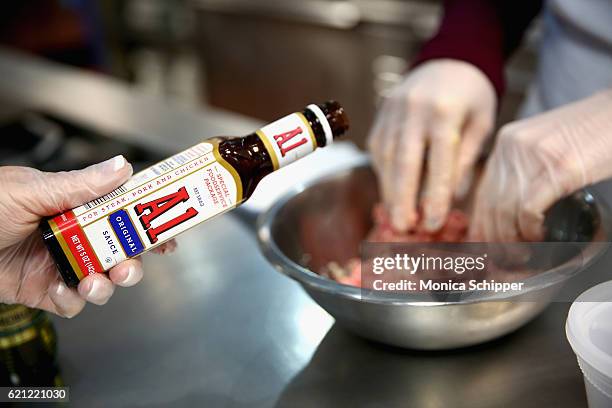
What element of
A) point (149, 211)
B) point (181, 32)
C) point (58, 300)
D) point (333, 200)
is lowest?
point (181, 32)

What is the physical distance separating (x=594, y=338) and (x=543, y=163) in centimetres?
28

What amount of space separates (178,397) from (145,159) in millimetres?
845

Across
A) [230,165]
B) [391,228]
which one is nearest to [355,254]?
[391,228]

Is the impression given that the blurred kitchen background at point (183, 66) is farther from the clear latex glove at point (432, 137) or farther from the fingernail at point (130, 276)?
the fingernail at point (130, 276)

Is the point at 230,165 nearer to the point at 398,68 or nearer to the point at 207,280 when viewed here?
the point at 207,280

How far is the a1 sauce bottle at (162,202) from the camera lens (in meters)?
0.63

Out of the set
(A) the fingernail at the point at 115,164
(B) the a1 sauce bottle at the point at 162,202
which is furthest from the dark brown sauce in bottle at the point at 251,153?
(A) the fingernail at the point at 115,164

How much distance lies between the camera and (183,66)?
360 cm

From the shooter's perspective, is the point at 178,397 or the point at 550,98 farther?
the point at 550,98

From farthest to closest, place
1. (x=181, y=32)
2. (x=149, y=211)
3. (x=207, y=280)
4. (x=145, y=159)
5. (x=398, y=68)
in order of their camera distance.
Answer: (x=181, y=32) → (x=398, y=68) → (x=145, y=159) → (x=207, y=280) → (x=149, y=211)

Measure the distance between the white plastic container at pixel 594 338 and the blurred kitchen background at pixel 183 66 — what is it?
55 cm

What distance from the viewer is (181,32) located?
3443 millimetres

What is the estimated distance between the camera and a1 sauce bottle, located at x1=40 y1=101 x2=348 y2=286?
0.63m

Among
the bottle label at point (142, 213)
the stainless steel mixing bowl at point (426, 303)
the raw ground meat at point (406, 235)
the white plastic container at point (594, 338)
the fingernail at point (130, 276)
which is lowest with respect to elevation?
the raw ground meat at point (406, 235)
